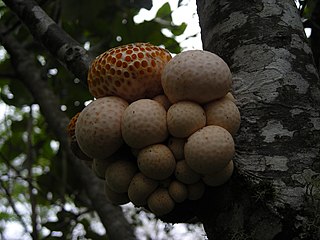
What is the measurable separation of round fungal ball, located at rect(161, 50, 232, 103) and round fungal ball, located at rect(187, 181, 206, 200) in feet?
0.77

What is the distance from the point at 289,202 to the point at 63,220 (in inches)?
83.0

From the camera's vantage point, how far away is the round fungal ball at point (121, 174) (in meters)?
1.31

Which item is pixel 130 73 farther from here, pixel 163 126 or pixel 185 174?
pixel 185 174

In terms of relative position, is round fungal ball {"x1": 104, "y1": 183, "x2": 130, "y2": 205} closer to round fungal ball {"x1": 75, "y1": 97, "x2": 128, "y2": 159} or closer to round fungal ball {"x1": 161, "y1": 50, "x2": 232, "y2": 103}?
round fungal ball {"x1": 75, "y1": 97, "x2": 128, "y2": 159}

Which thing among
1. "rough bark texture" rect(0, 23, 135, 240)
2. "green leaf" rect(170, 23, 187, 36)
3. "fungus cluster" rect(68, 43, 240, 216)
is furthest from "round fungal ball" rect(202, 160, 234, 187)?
"green leaf" rect(170, 23, 187, 36)

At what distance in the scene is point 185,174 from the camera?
1225 mm

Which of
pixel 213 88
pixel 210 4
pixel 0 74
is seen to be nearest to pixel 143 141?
pixel 213 88

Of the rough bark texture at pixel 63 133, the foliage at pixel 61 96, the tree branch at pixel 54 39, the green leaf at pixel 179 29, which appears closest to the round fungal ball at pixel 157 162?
the tree branch at pixel 54 39

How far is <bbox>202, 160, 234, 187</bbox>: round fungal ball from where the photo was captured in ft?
3.91

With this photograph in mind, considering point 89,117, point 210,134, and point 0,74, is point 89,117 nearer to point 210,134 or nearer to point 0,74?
point 210,134

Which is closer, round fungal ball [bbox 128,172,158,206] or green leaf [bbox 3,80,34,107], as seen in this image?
round fungal ball [bbox 128,172,158,206]

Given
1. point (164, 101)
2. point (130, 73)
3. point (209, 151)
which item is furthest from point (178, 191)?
point (130, 73)

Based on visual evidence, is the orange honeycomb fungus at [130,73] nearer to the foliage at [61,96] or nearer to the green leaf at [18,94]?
the foliage at [61,96]

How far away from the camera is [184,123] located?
3.92 feet
